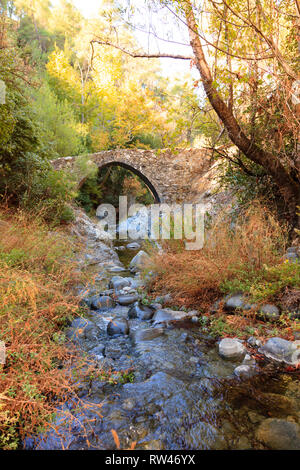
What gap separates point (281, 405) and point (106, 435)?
4.31 feet

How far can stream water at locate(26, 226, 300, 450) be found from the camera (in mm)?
1823

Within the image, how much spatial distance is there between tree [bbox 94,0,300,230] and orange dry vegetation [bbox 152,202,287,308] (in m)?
0.95

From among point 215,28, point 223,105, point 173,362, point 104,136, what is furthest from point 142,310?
point 104,136

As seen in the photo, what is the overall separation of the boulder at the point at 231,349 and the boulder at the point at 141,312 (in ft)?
4.17

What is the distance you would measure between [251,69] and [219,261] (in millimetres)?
2931

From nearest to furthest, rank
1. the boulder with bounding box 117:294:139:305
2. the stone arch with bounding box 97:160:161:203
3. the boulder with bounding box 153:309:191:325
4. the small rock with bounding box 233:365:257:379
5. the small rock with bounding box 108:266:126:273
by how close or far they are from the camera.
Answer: the small rock with bounding box 233:365:257:379 < the boulder with bounding box 153:309:191:325 < the boulder with bounding box 117:294:139:305 < the small rock with bounding box 108:266:126:273 < the stone arch with bounding box 97:160:161:203

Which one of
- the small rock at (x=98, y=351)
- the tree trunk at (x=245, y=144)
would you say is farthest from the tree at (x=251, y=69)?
the small rock at (x=98, y=351)

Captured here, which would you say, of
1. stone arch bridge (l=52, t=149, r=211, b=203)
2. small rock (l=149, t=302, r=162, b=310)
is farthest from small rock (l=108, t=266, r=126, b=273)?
stone arch bridge (l=52, t=149, r=211, b=203)

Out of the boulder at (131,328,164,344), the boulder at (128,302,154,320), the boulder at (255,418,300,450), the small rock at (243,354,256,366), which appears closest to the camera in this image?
the boulder at (255,418,300,450)

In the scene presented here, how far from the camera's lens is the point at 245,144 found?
445 cm

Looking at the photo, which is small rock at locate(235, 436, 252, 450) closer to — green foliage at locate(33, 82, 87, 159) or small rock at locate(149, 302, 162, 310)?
small rock at locate(149, 302, 162, 310)

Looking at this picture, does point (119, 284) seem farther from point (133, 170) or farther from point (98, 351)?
point (133, 170)

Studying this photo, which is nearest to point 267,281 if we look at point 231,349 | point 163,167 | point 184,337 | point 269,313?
point 269,313

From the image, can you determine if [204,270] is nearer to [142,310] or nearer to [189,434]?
[142,310]
